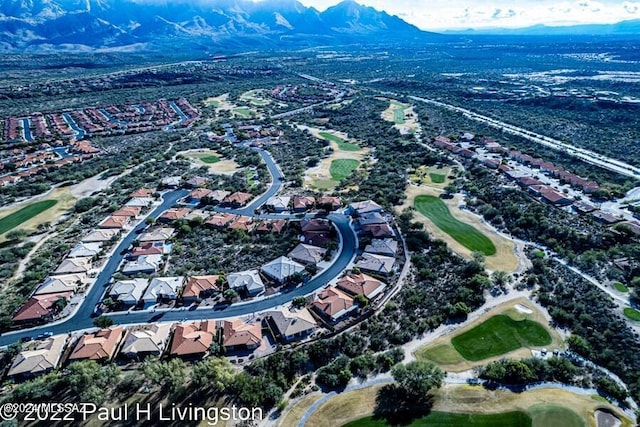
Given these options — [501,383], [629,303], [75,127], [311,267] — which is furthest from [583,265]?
[75,127]

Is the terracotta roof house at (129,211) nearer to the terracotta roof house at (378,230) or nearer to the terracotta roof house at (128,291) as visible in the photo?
the terracotta roof house at (128,291)

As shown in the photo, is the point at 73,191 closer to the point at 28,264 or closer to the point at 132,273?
the point at 28,264

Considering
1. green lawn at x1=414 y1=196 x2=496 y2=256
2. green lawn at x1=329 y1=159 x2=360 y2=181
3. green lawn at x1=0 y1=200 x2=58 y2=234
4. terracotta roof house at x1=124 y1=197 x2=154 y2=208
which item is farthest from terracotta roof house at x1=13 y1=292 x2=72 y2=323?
green lawn at x1=329 y1=159 x2=360 y2=181

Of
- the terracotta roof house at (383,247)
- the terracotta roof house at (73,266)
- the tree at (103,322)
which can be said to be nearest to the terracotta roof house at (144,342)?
the tree at (103,322)

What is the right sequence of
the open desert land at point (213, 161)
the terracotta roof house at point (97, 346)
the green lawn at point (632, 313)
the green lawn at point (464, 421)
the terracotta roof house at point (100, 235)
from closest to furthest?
the green lawn at point (464, 421), the terracotta roof house at point (97, 346), the green lawn at point (632, 313), the terracotta roof house at point (100, 235), the open desert land at point (213, 161)

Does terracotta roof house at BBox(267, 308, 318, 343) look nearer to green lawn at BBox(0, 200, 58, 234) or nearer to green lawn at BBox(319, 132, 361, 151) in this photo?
green lawn at BBox(0, 200, 58, 234)
